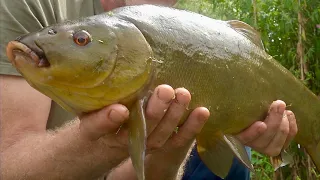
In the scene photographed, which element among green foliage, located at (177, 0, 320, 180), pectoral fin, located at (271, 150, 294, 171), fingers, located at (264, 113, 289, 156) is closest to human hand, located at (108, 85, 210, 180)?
fingers, located at (264, 113, 289, 156)

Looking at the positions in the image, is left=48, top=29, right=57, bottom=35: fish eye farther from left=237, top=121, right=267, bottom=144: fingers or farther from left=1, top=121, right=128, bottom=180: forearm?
left=237, top=121, right=267, bottom=144: fingers

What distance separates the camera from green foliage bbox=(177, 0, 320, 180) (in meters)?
3.23

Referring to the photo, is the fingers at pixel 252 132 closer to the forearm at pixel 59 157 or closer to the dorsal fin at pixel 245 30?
the dorsal fin at pixel 245 30

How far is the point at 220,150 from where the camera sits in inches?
70.1

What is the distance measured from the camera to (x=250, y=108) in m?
1.74

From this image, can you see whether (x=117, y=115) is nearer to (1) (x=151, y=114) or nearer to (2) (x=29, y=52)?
(1) (x=151, y=114)

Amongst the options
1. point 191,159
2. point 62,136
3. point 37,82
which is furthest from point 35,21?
point 191,159

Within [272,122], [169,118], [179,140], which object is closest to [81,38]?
[169,118]

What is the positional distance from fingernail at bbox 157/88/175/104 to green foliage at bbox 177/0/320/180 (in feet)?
5.92

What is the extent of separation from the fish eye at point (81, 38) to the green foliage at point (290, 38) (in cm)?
198

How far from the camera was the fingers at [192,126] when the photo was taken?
5.07ft

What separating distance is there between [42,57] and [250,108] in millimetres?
696

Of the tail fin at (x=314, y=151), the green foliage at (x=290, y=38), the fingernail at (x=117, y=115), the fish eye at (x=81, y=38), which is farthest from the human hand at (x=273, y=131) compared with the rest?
the green foliage at (x=290, y=38)

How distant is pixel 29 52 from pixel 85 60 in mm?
132
